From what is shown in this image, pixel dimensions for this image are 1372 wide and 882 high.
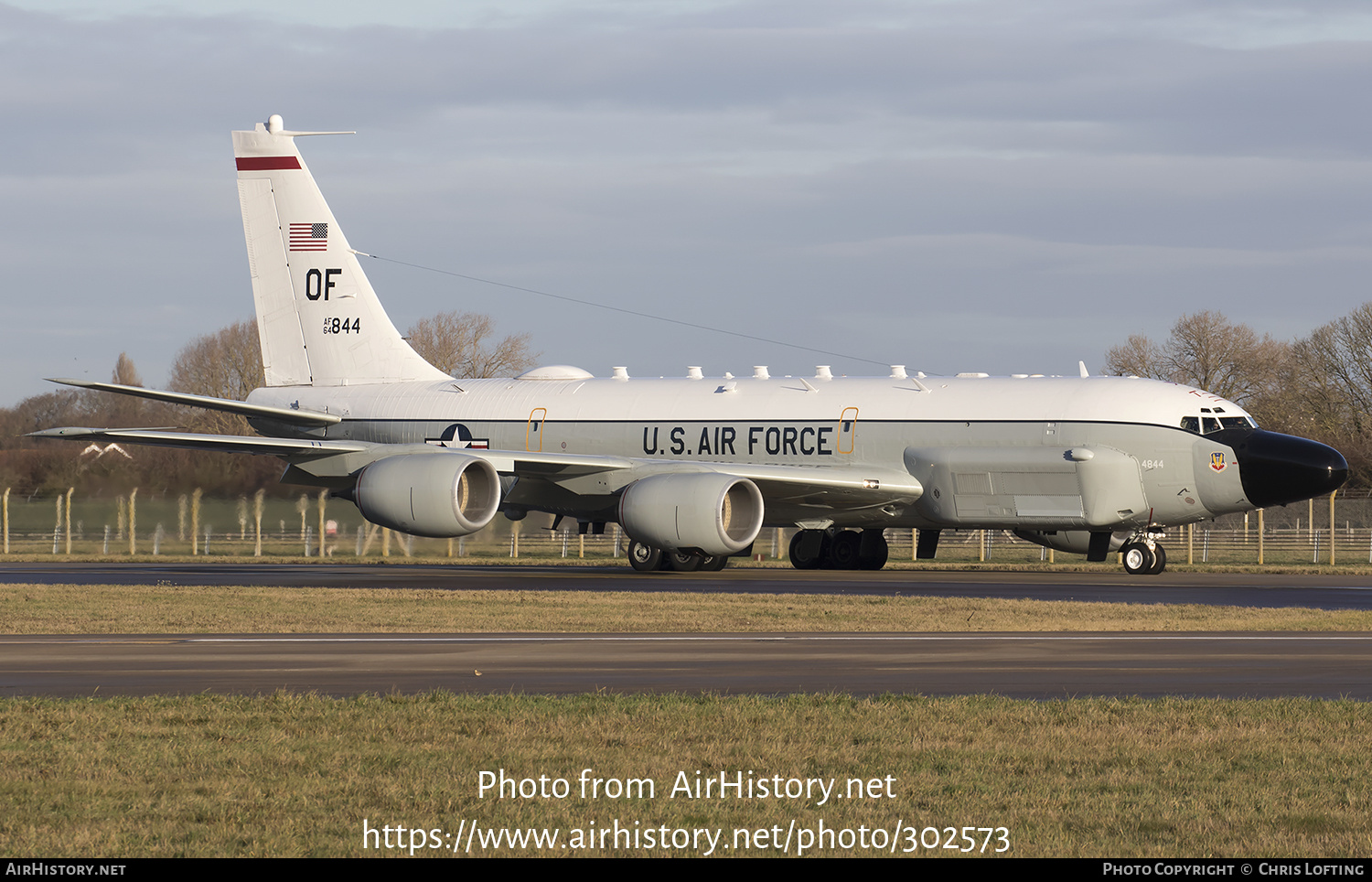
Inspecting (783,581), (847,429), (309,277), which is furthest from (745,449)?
(309,277)

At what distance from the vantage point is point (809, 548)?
3472 cm

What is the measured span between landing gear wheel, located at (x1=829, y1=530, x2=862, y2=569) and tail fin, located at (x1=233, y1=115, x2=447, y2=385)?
10.6m

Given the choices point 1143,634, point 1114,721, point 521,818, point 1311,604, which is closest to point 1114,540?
point 1311,604

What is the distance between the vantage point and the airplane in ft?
97.5

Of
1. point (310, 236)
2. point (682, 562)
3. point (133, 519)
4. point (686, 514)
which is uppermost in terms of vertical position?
point (310, 236)

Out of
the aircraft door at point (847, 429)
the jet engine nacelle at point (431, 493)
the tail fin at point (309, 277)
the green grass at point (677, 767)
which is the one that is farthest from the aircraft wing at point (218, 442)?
the green grass at point (677, 767)

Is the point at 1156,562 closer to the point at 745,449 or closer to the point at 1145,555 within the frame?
the point at 1145,555

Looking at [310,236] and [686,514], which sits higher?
[310,236]

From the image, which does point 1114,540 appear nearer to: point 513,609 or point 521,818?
point 513,609

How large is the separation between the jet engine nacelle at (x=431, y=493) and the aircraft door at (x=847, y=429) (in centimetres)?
712

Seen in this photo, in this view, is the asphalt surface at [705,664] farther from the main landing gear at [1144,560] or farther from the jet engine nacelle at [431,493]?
the main landing gear at [1144,560]

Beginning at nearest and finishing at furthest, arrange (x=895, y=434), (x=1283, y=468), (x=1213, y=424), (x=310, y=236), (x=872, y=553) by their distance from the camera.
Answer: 1. (x=1283, y=468)
2. (x=1213, y=424)
3. (x=895, y=434)
4. (x=872, y=553)
5. (x=310, y=236)

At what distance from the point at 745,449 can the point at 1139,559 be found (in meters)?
8.29

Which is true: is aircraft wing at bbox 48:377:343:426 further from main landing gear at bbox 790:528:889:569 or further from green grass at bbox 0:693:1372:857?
green grass at bbox 0:693:1372:857
